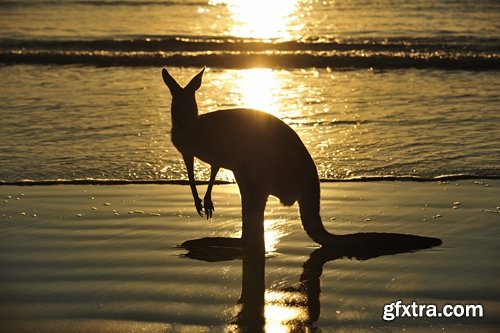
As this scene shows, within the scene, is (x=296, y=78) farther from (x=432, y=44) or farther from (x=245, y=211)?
(x=245, y=211)

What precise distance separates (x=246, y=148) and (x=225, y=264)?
69cm

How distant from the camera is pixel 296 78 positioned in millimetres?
14938

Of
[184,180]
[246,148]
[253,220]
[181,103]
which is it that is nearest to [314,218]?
[253,220]

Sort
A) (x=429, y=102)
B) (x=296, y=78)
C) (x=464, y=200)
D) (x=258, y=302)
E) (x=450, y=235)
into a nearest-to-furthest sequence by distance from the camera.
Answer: (x=258, y=302) < (x=450, y=235) < (x=464, y=200) < (x=429, y=102) < (x=296, y=78)

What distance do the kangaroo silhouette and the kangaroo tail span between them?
0.14 meters

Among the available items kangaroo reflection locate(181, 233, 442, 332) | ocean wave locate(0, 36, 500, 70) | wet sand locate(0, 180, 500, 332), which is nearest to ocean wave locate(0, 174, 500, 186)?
wet sand locate(0, 180, 500, 332)

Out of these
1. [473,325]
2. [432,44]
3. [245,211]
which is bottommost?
[473,325]

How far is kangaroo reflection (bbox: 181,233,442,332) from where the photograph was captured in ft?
16.8

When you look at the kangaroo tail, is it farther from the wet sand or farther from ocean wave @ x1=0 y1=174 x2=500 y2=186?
ocean wave @ x1=0 y1=174 x2=500 y2=186

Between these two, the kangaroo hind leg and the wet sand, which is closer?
the wet sand

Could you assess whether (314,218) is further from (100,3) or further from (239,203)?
(100,3)

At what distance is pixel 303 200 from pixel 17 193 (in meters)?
2.67

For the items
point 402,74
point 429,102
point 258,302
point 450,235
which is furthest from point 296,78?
point 258,302

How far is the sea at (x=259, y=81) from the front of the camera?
9.14 meters
